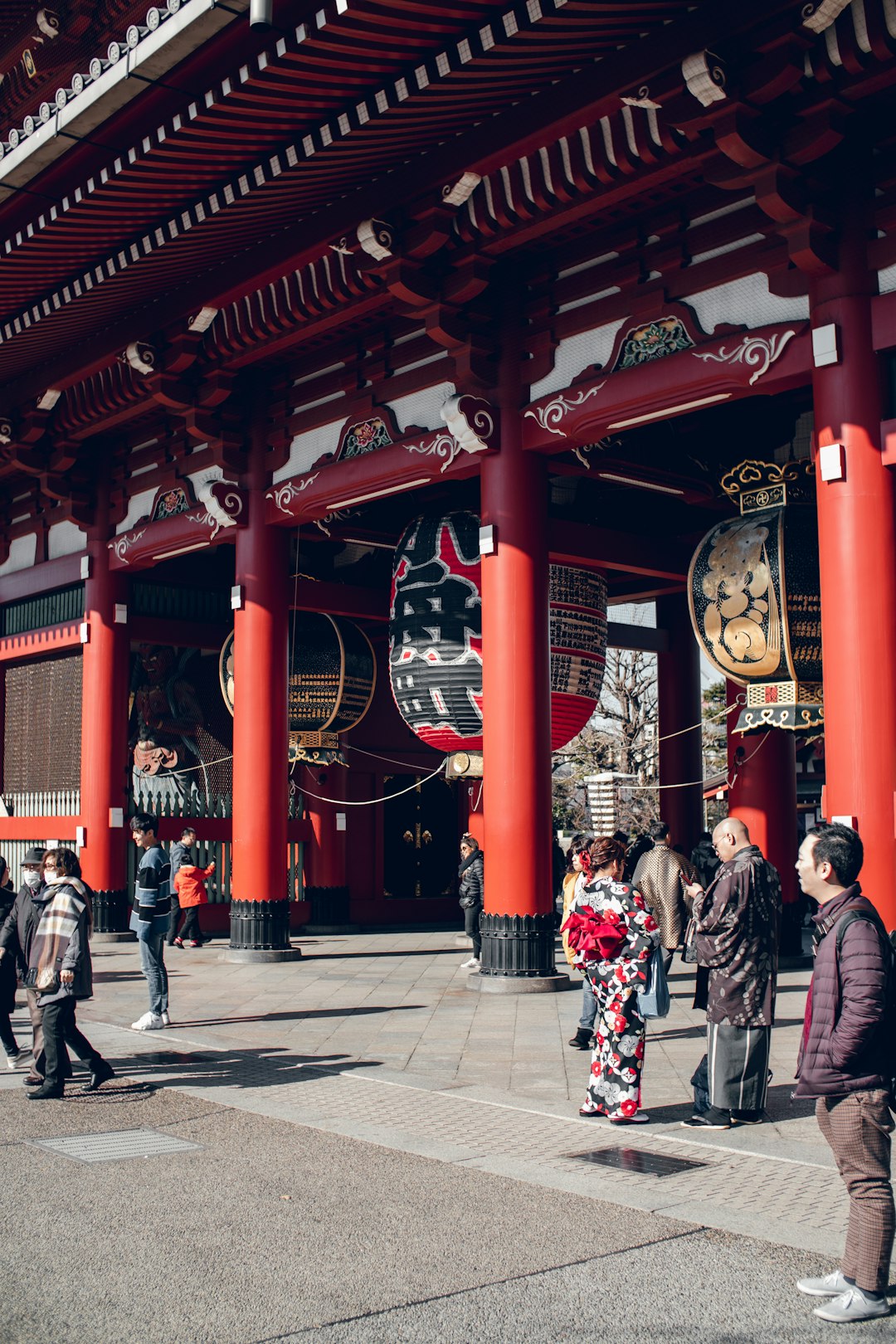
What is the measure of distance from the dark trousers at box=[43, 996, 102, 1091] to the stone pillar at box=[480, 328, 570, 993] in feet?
15.4

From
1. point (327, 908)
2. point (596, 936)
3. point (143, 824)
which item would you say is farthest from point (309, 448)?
point (596, 936)

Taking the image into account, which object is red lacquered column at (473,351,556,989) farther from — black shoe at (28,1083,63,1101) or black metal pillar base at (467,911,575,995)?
black shoe at (28,1083,63,1101)

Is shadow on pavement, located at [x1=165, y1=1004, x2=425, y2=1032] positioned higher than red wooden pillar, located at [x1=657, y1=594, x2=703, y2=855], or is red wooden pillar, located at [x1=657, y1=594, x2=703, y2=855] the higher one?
red wooden pillar, located at [x1=657, y1=594, x2=703, y2=855]

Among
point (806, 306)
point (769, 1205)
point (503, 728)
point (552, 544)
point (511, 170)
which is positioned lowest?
point (769, 1205)

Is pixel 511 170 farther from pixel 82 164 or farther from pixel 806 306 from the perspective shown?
pixel 82 164

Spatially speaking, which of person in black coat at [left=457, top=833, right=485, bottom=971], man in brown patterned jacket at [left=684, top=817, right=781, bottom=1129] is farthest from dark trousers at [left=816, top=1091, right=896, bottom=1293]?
person in black coat at [left=457, top=833, right=485, bottom=971]

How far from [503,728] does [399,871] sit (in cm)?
967

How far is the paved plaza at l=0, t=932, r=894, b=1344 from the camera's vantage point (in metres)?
4.11

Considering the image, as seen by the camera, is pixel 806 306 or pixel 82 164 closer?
pixel 806 306

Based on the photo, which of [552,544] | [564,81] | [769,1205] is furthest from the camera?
[552,544]

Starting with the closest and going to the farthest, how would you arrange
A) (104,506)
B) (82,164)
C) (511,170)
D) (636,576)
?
(511,170)
(82,164)
(104,506)
(636,576)

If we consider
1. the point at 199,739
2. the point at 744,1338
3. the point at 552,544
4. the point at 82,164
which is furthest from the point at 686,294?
the point at 199,739

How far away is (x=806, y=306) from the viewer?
991cm

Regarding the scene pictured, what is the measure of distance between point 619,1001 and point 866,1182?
2.83 metres
